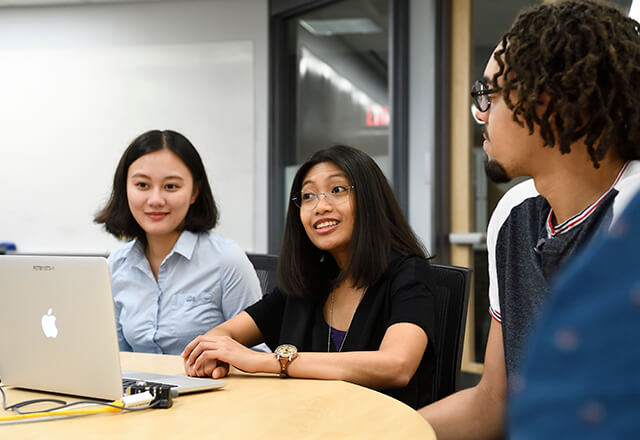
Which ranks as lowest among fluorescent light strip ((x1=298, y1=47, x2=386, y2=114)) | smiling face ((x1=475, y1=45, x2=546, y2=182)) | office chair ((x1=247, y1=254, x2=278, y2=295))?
office chair ((x1=247, y1=254, x2=278, y2=295))

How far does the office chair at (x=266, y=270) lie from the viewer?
2117 mm

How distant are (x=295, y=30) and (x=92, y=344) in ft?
11.3

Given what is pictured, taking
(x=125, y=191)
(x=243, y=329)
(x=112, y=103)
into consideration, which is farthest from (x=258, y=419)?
(x=112, y=103)

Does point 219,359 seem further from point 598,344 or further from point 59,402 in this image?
point 598,344

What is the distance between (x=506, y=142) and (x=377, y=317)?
65 centimetres

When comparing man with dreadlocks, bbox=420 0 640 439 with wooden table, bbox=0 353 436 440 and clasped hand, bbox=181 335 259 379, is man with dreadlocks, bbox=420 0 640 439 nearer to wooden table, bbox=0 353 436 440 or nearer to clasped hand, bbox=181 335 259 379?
wooden table, bbox=0 353 436 440

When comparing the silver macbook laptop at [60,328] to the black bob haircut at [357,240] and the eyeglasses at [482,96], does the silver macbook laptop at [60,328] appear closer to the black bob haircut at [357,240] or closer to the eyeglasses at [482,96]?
the black bob haircut at [357,240]

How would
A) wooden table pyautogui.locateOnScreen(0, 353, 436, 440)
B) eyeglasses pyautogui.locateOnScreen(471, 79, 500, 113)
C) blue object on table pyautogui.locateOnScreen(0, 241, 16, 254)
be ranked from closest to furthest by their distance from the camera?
wooden table pyautogui.locateOnScreen(0, 353, 436, 440)
eyeglasses pyautogui.locateOnScreen(471, 79, 500, 113)
blue object on table pyautogui.locateOnScreen(0, 241, 16, 254)

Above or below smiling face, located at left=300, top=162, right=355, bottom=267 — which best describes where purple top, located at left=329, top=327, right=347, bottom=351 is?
below

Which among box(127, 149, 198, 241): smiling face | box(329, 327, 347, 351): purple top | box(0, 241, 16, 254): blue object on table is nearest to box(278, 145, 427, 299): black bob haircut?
box(329, 327, 347, 351): purple top

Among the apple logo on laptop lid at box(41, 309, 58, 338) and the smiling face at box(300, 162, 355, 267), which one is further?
the smiling face at box(300, 162, 355, 267)

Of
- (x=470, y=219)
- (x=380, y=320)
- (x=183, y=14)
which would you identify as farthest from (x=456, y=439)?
(x=183, y=14)

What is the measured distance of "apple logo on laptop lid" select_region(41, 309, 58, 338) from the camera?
1179mm

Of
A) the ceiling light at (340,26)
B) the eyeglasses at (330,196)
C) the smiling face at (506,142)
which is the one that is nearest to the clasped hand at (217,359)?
the eyeglasses at (330,196)
